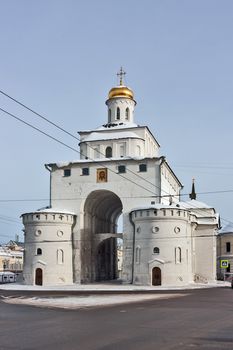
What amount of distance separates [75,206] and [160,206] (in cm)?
910

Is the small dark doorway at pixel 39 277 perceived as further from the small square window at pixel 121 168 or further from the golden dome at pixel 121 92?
the golden dome at pixel 121 92

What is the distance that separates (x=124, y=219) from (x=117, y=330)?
111ft

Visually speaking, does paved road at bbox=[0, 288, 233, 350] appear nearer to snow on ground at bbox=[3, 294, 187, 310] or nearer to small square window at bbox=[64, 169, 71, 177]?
snow on ground at bbox=[3, 294, 187, 310]

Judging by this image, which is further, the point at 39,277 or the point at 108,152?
the point at 108,152

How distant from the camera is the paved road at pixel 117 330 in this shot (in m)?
9.83

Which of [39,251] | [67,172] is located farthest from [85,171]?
[39,251]

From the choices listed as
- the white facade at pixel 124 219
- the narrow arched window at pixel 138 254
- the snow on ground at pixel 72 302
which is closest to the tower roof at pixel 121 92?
the white facade at pixel 124 219

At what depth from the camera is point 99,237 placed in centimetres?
4922

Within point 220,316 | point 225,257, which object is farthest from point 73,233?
point 220,316

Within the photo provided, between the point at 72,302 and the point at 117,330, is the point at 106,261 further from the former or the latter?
the point at 117,330

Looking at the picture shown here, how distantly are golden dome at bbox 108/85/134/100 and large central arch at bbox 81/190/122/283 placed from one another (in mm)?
11217

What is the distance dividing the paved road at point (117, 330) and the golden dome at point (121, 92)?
127ft

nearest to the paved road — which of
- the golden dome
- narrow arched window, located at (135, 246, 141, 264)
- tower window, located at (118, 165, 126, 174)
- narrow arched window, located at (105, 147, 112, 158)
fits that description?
narrow arched window, located at (135, 246, 141, 264)

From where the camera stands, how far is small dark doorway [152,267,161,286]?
42.3m
